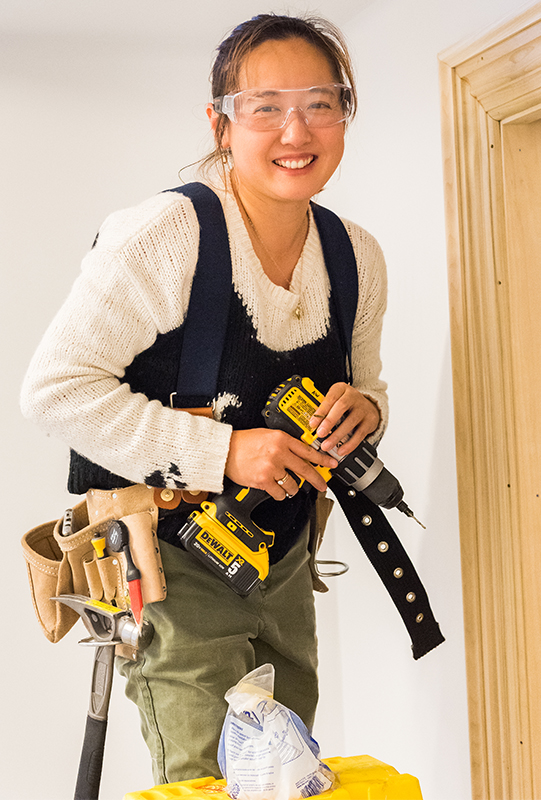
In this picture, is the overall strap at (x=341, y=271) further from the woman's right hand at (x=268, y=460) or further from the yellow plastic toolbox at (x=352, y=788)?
the yellow plastic toolbox at (x=352, y=788)

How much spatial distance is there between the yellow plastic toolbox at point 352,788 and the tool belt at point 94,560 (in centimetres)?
29

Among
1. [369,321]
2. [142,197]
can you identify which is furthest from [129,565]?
[142,197]

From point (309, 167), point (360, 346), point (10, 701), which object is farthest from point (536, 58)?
point (10, 701)

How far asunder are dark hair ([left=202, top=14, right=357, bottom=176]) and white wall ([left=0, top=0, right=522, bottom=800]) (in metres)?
0.46

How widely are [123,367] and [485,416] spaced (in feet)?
2.58

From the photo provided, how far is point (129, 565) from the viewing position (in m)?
1.22

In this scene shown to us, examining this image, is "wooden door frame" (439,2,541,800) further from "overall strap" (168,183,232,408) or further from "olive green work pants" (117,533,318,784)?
"overall strap" (168,183,232,408)

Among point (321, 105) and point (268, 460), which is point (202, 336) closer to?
point (268, 460)

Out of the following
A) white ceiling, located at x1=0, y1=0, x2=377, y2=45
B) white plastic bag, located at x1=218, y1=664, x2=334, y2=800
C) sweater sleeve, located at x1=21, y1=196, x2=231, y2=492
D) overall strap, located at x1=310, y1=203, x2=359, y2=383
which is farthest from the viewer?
white ceiling, located at x1=0, y1=0, x2=377, y2=45

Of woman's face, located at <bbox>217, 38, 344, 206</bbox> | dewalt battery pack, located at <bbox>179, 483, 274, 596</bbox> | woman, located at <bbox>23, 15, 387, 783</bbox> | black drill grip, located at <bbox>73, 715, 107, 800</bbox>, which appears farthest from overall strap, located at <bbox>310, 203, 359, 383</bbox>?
black drill grip, located at <bbox>73, 715, 107, 800</bbox>

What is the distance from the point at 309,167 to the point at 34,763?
1.70 meters

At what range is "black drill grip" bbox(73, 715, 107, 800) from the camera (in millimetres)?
1247

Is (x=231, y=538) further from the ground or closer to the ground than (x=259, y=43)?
closer to the ground

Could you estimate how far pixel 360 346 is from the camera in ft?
4.81
